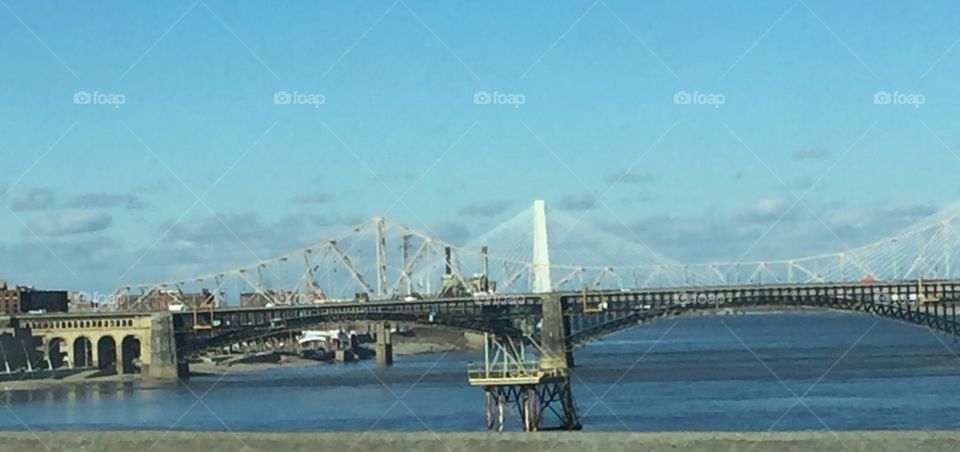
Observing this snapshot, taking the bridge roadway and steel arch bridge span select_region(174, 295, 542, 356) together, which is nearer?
the bridge roadway

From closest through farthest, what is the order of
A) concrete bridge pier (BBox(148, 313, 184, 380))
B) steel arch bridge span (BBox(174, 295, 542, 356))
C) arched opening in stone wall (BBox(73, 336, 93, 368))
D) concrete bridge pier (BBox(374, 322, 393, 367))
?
steel arch bridge span (BBox(174, 295, 542, 356)) < concrete bridge pier (BBox(148, 313, 184, 380)) < arched opening in stone wall (BBox(73, 336, 93, 368)) < concrete bridge pier (BBox(374, 322, 393, 367))

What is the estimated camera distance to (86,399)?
109 m

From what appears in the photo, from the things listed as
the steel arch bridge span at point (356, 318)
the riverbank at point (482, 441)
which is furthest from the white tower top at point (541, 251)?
the riverbank at point (482, 441)

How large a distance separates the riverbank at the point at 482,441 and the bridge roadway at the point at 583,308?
9239cm

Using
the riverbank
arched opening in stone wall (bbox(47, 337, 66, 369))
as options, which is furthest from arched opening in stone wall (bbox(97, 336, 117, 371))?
the riverbank

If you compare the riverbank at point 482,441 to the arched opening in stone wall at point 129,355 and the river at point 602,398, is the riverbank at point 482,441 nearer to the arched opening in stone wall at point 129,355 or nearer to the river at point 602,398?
the river at point 602,398

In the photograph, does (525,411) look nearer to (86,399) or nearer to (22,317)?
(86,399)

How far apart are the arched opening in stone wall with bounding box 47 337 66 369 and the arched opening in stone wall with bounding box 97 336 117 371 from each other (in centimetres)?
313

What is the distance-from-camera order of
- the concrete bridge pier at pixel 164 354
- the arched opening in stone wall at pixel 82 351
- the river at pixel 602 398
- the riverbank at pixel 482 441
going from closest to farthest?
the riverbank at pixel 482 441, the river at pixel 602 398, the concrete bridge pier at pixel 164 354, the arched opening in stone wall at pixel 82 351

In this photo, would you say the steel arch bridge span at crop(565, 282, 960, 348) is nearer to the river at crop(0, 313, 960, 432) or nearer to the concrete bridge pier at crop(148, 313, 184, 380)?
the river at crop(0, 313, 960, 432)

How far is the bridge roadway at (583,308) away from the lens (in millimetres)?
128250

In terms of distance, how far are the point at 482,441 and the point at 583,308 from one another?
105833 mm

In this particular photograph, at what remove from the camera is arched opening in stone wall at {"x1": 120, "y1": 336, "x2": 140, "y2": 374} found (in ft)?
481

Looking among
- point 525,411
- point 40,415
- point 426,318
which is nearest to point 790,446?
point 525,411
